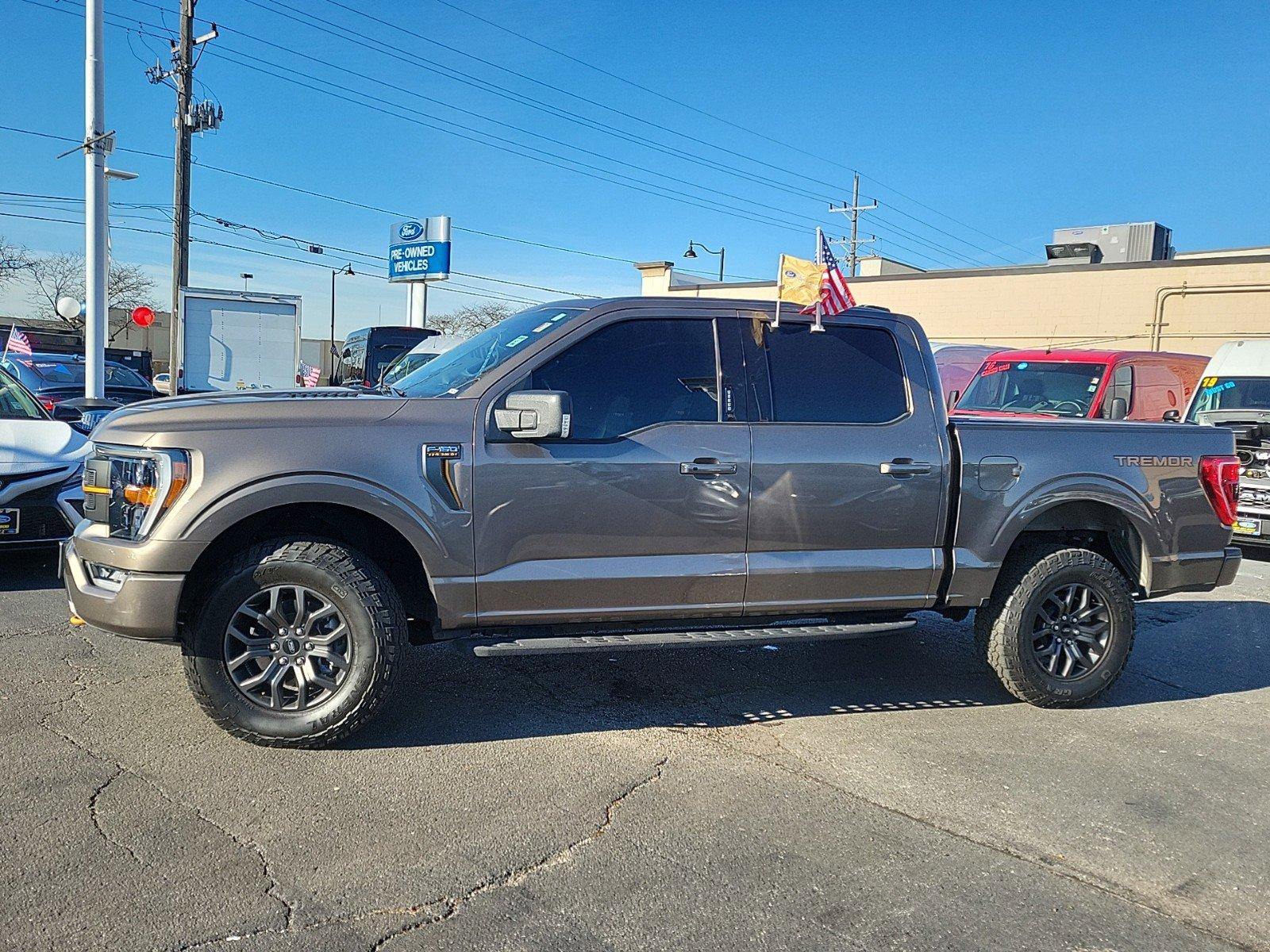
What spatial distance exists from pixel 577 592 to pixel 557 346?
1.09 metres

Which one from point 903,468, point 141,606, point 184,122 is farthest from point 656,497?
point 184,122

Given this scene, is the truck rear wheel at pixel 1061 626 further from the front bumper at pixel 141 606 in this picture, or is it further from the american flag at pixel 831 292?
the front bumper at pixel 141 606

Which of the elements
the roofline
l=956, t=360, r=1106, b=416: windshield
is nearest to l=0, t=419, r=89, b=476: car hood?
l=956, t=360, r=1106, b=416: windshield

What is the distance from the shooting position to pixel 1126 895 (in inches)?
131

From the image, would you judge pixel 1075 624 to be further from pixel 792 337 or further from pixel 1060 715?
pixel 792 337

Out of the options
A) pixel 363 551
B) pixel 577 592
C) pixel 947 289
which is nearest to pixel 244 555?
pixel 363 551

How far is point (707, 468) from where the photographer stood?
4.58 meters

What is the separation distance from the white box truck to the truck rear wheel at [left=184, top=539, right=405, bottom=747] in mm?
17589

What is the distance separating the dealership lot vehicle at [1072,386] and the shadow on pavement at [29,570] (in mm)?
8917

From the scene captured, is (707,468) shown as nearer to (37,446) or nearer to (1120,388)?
(37,446)

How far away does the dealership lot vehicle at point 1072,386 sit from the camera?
1154cm

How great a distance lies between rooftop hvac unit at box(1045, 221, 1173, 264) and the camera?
29.6 meters

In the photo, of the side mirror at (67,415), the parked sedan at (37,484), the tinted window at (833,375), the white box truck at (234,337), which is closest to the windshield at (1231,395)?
the tinted window at (833,375)

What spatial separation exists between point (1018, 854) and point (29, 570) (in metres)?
7.04
